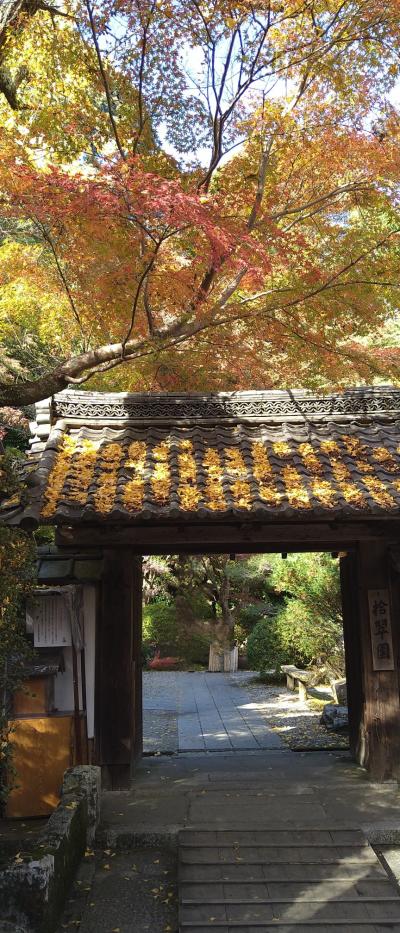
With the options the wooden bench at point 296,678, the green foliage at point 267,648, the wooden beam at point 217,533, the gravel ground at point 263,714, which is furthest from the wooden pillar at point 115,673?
the green foliage at point 267,648

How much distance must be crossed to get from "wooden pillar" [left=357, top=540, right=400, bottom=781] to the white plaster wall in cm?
329

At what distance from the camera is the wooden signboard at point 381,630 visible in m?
8.45

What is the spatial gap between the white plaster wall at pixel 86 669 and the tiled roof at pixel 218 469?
147 cm

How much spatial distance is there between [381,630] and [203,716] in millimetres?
7741

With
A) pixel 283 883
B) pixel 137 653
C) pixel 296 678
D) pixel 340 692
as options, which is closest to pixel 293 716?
pixel 340 692

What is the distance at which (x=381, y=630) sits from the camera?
8500 millimetres

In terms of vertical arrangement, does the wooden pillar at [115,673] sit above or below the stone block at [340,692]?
above

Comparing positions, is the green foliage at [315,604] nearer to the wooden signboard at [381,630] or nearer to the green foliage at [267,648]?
the green foliage at [267,648]

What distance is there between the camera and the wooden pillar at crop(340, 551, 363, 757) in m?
9.25

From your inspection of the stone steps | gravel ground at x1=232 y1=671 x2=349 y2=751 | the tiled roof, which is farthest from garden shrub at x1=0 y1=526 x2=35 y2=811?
gravel ground at x1=232 y1=671 x2=349 y2=751

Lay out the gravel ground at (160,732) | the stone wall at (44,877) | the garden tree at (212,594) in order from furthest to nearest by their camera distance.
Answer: the garden tree at (212,594), the gravel ground at (160,732), the stone wall at (44,877)

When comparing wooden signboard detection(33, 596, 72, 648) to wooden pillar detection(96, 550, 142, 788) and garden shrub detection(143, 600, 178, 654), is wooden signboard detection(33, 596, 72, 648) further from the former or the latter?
garden shrub detection(143, 600, 178, 654)

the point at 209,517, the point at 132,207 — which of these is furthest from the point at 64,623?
the point at 132,207

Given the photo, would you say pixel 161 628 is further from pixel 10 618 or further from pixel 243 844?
pixel 10 618
